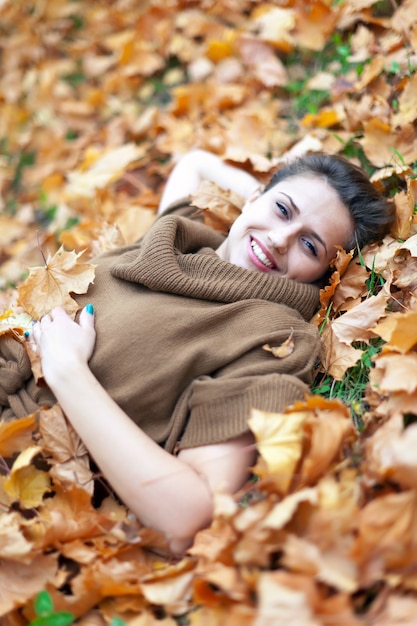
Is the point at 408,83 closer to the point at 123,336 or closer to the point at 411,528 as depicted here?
the point at 123,336

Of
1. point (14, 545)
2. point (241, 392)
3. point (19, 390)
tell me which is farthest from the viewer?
point (19, 390)

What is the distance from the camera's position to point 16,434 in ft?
6.26

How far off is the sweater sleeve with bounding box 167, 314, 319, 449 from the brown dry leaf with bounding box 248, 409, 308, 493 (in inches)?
4.4

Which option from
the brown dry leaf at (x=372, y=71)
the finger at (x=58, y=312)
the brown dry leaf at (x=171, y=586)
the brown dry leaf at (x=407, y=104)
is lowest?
the brown dry leaf at (x=171, y=586)

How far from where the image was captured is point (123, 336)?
6.67ft

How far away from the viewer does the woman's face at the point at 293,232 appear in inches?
87.7

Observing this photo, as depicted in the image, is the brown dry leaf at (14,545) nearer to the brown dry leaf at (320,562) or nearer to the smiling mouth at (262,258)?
the brown dry leaf at (320,562)

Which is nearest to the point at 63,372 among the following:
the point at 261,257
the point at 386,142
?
the point at 261,257

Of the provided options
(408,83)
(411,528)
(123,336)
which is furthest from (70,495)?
(408,83)

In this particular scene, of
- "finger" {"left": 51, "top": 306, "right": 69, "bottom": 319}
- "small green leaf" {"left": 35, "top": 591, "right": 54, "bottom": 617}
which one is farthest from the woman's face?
"small green leaf" {"left": 35, "top": 591, "right": 54, "bottom": 617}

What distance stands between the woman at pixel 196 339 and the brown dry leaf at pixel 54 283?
80mm

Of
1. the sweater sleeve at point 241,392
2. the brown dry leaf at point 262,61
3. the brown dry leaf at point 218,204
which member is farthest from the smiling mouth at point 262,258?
the brown dry leaf at point 262,61

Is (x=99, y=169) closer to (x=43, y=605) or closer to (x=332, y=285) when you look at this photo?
(x=332, y=285)

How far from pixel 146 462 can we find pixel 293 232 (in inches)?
40.7
